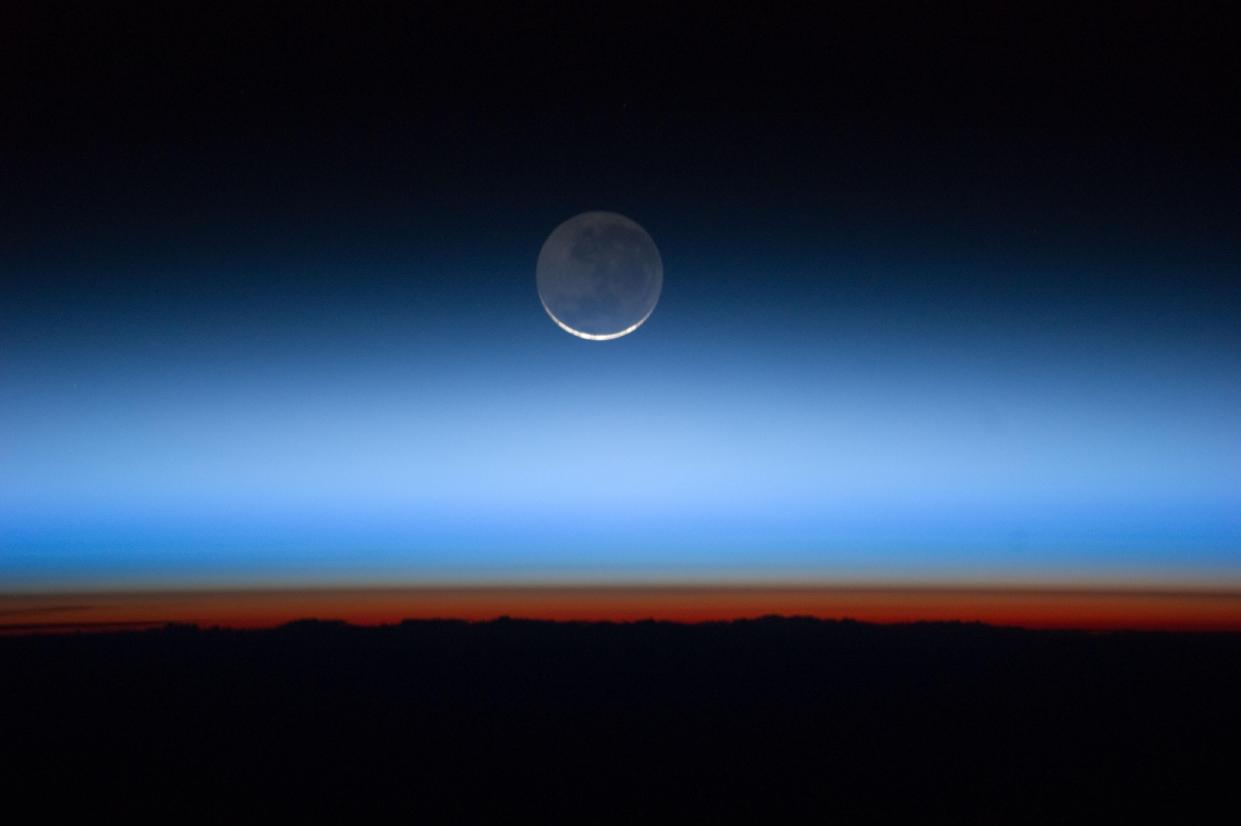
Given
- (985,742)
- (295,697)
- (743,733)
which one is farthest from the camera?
(295,697)

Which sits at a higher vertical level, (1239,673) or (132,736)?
(1239,673)

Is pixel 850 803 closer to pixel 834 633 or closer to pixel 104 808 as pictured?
pixel 104 808

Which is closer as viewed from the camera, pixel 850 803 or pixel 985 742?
pixel 850 803

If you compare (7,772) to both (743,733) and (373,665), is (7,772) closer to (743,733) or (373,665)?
(743,733)

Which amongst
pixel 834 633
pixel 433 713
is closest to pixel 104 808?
pixel 433 713

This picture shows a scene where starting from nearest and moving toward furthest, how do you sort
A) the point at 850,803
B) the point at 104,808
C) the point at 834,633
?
1. the point at 104,808
2. the point at 850,803
3. the point at 834,633

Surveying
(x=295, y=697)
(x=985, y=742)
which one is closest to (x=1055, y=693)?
(x=985, y=742)
